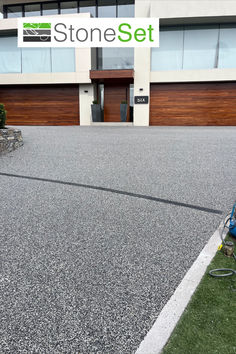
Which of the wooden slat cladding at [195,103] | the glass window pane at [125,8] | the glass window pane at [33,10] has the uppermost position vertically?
the glass window pane at [33,10]

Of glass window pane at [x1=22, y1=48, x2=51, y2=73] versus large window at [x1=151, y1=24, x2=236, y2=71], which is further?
glass window pane at [x1=22, y1=48, x2=51, y2=73]

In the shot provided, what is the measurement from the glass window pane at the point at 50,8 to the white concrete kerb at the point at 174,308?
21.6 m

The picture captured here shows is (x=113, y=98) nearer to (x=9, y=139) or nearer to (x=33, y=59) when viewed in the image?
(x=33, y=59)

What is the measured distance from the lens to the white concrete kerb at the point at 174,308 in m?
2.02

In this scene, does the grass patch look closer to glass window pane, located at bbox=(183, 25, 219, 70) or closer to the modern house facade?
the modern house facade

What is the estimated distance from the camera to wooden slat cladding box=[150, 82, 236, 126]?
57.1 ft

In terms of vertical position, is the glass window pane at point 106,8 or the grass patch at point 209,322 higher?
the glass window pane at point 106,8

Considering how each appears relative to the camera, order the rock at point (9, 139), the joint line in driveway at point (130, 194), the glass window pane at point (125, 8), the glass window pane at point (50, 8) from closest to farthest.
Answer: the joint line in driveway at point (130, 194)
the rock at point (9, 139)
the glass window pane at point (125, 8)
the glass window pane at point (50, 8)

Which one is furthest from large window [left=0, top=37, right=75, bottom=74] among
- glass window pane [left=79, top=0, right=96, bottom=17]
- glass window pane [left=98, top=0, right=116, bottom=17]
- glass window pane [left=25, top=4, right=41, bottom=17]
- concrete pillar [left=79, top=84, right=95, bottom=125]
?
glass window pane [left=79, top=0, right=96, bottom=17]

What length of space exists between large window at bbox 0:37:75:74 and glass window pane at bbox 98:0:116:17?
3760mm

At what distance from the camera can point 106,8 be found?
18953 mm

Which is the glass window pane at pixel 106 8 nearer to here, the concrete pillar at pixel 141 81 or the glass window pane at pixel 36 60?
the concrete pillar at pixel 141 81

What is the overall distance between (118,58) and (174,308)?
17675mm

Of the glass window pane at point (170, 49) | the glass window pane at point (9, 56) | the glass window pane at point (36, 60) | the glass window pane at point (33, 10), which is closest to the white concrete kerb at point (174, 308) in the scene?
the glass window pane at point (170, 49)
